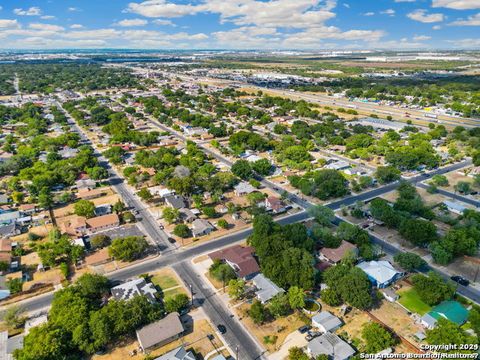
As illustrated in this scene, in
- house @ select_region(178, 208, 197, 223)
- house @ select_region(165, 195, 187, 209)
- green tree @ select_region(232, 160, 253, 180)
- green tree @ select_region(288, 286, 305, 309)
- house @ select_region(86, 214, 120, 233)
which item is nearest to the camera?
green tree @ select_region(288, 286, 305, 309)

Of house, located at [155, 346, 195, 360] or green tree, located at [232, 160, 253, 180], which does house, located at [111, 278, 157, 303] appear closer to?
house, located at [155, 346, 195, 360]

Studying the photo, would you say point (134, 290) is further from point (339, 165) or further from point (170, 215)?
point (339, 165)

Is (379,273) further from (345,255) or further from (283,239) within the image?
(283,239)

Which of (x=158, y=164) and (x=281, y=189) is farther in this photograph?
(x=158, y=164)

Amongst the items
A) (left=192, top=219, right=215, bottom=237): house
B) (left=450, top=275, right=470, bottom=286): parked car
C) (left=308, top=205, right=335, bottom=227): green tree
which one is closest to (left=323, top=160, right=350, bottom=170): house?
(left=308, top=205, right=335, bottom=227): green tree

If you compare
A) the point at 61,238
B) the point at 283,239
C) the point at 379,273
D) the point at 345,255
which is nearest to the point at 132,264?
the point at 61,238

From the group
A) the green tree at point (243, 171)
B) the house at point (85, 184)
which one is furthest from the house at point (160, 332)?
the house at point (85, 184)

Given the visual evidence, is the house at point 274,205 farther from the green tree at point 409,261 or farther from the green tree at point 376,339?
the green tree at point 376,339

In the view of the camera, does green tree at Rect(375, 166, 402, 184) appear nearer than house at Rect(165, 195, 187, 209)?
No

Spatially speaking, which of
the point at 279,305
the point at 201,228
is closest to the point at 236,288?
the point at 279,305
